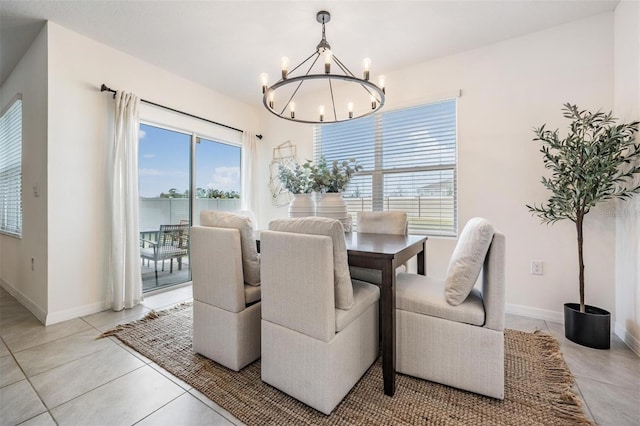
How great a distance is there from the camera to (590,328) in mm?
2006

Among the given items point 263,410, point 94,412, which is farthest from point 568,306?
point 94,412

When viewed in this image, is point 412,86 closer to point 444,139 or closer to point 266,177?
point 444,139

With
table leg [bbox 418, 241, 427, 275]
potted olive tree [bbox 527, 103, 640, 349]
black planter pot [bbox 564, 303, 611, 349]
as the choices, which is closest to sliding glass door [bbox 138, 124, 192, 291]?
table leg [bbox 418, 241, 427, 275]

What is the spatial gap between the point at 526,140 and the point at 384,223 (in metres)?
1.58

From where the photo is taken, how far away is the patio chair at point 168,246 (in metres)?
3.30

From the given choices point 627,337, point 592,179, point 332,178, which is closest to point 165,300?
point 332,178

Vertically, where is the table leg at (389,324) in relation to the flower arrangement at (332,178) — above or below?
below

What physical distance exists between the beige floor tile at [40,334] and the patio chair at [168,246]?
95 cm

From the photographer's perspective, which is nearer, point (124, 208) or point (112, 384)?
point (112, 384)

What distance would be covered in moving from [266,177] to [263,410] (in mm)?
3574

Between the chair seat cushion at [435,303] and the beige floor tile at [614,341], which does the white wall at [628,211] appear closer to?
the beige floor tile at [614,341]

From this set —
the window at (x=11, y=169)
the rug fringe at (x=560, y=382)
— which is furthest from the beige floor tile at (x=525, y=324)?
the window at (x=11, y=169)

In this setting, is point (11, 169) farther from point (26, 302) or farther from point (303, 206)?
point (303, 206)

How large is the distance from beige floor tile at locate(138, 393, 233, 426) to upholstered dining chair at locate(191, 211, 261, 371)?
12.1 inches
